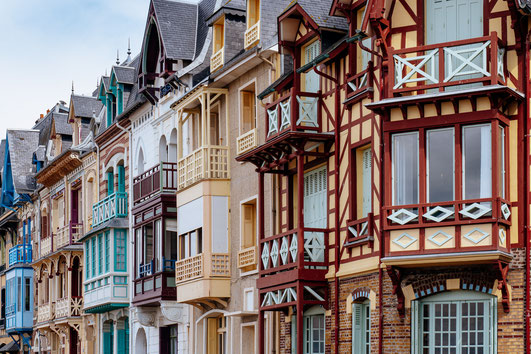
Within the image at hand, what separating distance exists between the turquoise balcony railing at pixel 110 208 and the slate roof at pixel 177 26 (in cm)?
667

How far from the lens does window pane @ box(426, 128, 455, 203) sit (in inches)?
904

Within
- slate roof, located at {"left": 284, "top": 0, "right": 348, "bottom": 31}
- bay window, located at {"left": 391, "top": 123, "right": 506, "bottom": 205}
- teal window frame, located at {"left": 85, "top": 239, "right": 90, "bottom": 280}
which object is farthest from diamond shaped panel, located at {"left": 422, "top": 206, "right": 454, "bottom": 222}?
teal window frame, located at {"left": 85, "top": 239, "right": 90, "bottom": 280}

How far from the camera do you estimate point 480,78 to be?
22.7m

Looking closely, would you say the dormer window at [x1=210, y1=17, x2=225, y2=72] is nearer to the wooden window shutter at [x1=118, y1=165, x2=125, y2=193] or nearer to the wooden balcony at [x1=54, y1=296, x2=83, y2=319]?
the wooden window shutter at [x1=118, y1=165, x2=125, y2=193]

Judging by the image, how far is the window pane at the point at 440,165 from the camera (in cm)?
2297

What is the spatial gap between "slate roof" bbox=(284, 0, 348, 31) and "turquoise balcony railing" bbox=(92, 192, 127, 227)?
51.2 feet

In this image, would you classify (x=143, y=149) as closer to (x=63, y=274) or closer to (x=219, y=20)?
(x=219, y=20)

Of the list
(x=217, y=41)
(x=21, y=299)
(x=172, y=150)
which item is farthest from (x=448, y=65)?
(x=21, y=299)

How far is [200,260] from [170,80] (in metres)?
6.68

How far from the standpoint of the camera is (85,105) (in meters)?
50.4

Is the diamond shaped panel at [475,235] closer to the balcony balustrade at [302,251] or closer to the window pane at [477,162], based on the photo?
the window pane at [477,162]

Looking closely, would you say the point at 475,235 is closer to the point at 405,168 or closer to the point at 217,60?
the point at 405,168

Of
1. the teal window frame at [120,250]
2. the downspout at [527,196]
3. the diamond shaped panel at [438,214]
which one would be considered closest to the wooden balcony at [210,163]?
the teal window frame at [120,250]

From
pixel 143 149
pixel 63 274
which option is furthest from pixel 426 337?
pixel 63 274
